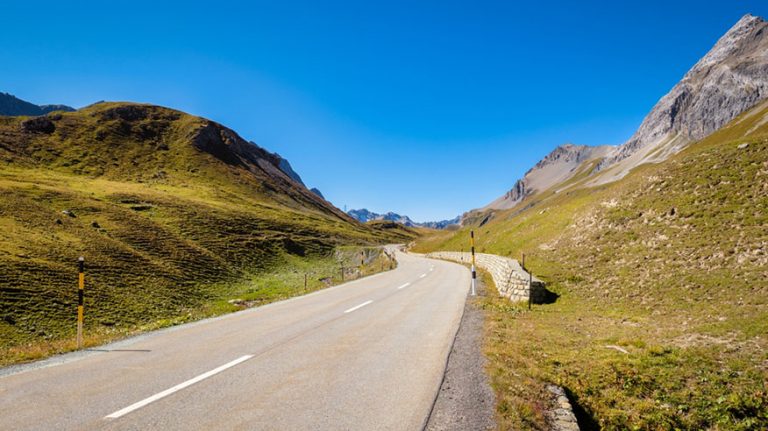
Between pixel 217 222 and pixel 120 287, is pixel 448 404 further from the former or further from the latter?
pixel 217 222

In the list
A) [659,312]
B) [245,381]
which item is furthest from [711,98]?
[245,381]

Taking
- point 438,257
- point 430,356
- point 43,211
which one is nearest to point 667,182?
point 430,356

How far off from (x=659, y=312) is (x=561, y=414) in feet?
32.8

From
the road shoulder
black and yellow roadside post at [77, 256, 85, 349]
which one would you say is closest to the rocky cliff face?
the road shoulder

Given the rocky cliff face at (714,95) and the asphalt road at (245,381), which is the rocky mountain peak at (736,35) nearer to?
the rocky cliff face at (714,95)

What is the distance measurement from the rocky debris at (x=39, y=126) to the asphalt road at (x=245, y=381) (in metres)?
117

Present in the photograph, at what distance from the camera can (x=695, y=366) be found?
8125 millimetres

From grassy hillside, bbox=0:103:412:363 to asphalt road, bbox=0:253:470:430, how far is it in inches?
127

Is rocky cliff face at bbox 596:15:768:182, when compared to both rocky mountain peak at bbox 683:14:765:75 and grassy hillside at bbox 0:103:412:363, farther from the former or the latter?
grassy hillside at bbox 0:103:412:363

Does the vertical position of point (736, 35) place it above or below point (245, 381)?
above

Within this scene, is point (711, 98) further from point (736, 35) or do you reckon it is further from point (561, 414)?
point (561, 414)

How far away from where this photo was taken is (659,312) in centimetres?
1277

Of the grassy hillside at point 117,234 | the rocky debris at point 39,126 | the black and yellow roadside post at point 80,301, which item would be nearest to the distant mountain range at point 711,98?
the grassy hillside at point 117,234

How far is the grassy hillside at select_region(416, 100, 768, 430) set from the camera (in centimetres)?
676
